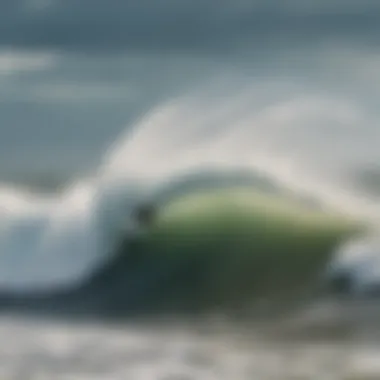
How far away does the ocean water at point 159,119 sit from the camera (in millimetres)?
2193

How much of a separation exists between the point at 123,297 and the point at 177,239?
A: 16 cm

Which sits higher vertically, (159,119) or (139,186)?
(159,119)

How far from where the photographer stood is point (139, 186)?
86.8 inches

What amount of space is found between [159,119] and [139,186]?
0.14m

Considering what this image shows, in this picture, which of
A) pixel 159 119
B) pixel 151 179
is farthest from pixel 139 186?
pixel 159 119

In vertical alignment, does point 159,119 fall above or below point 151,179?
above

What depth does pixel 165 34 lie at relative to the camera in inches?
88.6

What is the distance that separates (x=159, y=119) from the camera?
2.21 meters

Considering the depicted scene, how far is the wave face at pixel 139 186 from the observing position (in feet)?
7.20

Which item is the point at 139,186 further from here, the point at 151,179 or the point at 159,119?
the point at 159,119

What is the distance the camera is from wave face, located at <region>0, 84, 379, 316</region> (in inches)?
86.4

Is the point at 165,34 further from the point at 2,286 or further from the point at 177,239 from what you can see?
the point at 2,286

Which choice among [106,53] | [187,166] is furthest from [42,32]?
[187,166]

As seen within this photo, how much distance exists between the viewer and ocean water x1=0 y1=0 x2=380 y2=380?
2193 mm
